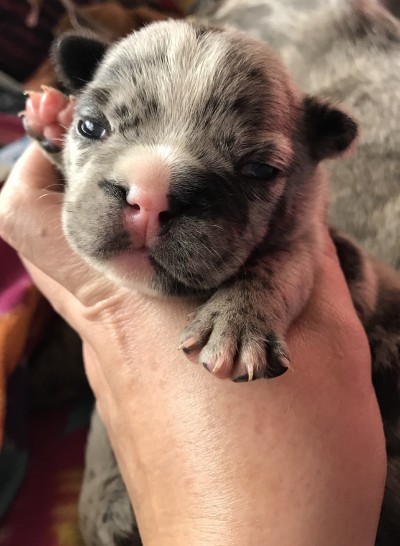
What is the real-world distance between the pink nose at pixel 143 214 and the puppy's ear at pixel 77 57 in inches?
33.3

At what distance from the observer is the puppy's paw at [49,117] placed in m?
2.02

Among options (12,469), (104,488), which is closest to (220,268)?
(104,488)

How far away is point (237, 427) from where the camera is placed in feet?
5.15

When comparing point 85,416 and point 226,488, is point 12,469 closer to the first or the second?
point 85,416

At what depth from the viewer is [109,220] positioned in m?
1.38

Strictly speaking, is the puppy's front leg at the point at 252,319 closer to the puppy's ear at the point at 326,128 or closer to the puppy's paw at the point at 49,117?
the puppy's ear at the point at 326,128

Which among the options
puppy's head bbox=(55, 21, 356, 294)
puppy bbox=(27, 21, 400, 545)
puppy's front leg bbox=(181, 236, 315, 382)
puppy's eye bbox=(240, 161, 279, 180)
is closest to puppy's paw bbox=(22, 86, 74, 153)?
puppy bbox=(27, 21, 400, 545)

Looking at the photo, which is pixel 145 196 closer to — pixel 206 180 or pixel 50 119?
pixel 206 180

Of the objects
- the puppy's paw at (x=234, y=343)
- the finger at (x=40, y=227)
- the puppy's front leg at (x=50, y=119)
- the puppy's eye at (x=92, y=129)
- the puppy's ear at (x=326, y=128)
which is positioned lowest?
the finger at (x=40, y=227)

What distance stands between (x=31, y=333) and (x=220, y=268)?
1.37 meters

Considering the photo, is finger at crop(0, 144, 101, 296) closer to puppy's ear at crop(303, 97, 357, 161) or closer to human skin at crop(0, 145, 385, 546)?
human skin at crop(0, 145, 385, 546)

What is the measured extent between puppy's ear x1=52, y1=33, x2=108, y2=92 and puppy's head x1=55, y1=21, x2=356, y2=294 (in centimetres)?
14

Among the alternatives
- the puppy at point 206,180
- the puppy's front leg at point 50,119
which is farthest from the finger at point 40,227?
the puppy at point 206,180

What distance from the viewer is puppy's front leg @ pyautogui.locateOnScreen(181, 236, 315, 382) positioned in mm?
1374
